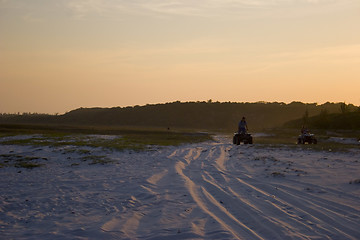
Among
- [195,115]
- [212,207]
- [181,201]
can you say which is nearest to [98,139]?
[181,201]

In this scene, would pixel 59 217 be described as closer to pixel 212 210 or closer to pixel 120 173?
pixel 212 210

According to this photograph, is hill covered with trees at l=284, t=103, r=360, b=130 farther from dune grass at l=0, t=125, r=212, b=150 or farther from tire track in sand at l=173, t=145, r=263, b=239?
tire track in sand at l=173, t=145, r=263, b=239

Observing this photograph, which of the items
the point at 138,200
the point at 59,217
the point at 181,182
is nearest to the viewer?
the point at 59,217

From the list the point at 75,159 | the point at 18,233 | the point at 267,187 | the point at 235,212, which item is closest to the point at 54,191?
the point at 18,233

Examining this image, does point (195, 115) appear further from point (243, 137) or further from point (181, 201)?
point (181, 201)

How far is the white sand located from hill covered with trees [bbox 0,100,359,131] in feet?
298

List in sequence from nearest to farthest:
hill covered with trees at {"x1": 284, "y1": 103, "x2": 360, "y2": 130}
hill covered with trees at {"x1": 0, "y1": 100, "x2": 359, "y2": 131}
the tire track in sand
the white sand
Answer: the tire track in sand
the white sand
hill covered with trees at {"x1": 284, "y1": 103, "x2": 360, "y2": 130}
hill covered with trees at {"x1": 0, "y1": 100, "x2": 359, "y2": 131}

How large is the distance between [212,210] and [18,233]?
3694mm

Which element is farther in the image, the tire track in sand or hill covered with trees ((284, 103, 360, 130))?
hill covered with trees ((284, 103, 360, 130))

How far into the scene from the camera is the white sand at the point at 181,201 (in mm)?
6281

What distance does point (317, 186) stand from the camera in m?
9.99

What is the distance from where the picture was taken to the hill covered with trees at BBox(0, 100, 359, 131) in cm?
10812

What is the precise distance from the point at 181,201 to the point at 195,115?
106561 millimetres

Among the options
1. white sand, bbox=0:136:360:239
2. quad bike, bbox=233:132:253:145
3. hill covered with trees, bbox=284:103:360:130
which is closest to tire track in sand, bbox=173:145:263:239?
white sand, bbox=0:136:360:239
